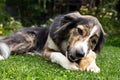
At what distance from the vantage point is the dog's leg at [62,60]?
5266 millimetres

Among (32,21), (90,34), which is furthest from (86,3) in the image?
(90,34)

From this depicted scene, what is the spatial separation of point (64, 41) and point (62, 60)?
1.49 ft

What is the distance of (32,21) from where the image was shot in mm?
14844

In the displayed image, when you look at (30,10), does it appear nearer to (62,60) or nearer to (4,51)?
(4,51)

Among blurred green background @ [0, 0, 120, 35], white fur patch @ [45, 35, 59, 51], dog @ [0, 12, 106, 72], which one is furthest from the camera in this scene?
blurred green background @ [0, 0, 120, 35]

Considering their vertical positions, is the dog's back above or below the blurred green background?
above

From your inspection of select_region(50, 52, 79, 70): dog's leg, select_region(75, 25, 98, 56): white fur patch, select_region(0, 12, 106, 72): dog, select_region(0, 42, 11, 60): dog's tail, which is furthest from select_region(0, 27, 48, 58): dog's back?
select_region(75, 25, 98, 56): white fur patch

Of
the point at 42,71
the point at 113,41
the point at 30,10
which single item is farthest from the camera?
the point at 30,10

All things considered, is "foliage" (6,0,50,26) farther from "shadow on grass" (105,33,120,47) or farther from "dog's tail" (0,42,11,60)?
"dog's tail" (0,42,11,60)

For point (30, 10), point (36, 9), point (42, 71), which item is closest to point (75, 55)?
point (42, 71)

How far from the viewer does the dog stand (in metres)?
5.29

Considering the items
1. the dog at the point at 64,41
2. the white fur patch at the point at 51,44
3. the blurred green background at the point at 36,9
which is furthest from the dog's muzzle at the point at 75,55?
the blurred green background at the point at 36,9

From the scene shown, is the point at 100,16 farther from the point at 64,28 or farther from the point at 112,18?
the point at 64,28

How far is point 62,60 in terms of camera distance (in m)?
5.46
